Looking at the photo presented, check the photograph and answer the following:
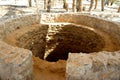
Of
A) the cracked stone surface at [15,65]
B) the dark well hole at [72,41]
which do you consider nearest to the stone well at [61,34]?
the dark well hole at [72,41]

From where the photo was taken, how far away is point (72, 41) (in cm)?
1005

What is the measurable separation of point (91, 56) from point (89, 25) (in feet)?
15.6

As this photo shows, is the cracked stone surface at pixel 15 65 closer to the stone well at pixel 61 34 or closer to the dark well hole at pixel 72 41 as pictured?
the stone well at pixel 61 34

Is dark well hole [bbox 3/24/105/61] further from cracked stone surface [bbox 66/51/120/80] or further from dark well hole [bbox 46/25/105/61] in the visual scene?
cracked stone surface [bbox 66/51/120/80]

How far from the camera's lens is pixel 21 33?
326 inches

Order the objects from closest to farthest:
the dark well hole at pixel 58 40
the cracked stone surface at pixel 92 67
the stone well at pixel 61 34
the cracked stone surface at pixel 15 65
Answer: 1. the cracked stone surface at pixel 92 67
2. the cracked stone surface at pixel 15 65
3. the stone well at pixel 61 34
4. the dark well hole at pixel 58 40

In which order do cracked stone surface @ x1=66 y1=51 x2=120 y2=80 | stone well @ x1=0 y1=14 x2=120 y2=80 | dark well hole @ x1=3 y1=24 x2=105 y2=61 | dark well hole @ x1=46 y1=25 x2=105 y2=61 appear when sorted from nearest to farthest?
1. cracked stone surface @ x1=66 y1=51 x2=120 y2=80
2. stone well @ x1=0 y1=14 x2=120 y2=80
3. dark well hole @ x1=3 y1=24 x2=105 y2=61
4. dark well hole @ x1=46 y1=25 x2=105 y2=61

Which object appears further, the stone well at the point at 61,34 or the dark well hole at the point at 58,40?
the dark well hole at the point at 58,40

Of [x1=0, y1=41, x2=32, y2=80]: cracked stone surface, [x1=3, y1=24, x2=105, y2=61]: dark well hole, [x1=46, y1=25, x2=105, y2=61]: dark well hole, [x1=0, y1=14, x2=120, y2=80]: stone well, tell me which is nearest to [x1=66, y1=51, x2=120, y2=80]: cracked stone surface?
[x1=0, y1=41, x2=32, y2=80]: cracked stone surface

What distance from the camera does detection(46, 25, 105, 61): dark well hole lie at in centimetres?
923

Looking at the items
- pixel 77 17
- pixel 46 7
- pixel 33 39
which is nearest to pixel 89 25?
pixel 77 17

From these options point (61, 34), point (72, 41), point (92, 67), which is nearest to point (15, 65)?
point (92, 67)

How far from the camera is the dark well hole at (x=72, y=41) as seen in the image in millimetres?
9234

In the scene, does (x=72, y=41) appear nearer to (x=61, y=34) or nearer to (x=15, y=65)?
(x=61, y=34)
